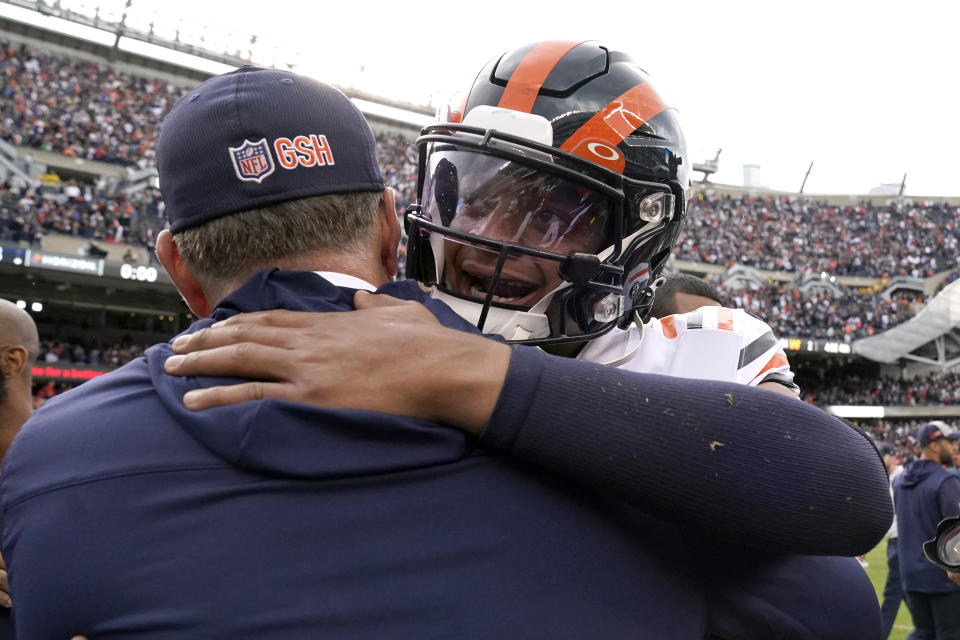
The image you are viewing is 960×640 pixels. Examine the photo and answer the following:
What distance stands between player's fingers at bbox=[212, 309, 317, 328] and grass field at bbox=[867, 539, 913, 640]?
5574mm

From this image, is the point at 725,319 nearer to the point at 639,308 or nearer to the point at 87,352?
the point at 639,308

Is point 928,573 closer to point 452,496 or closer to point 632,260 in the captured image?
point 632,260

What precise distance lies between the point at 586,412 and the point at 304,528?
440mm

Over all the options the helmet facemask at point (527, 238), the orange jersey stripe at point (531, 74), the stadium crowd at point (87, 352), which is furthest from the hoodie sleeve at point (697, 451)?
the stadium crowd at point (87, 352)

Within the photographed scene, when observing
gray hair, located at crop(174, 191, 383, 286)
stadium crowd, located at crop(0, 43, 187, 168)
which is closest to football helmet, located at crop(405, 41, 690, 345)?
gray hair, located at crop(174, 191, 383, 286)

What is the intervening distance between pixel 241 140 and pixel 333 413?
1.80 ft

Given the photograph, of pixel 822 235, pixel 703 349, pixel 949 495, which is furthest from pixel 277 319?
pixel 822 235

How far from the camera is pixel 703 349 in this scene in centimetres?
198

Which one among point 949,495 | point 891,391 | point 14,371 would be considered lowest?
point 891,391

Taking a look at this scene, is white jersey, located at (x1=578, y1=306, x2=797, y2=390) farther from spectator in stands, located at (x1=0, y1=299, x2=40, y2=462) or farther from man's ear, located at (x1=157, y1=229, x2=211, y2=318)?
spectator in stands, located at (x1=0, y1=299, x2=40, y2=462)

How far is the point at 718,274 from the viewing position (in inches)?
1412

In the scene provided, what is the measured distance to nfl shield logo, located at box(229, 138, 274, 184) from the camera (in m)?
1.35

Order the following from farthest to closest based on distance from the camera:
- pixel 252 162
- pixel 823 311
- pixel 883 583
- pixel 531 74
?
1. pixel 823 311
2. pixel 883 583
3. pixel 531 74
4. pixel 252 162

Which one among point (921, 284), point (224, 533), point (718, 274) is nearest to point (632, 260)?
point (224, 533)
